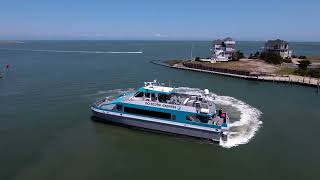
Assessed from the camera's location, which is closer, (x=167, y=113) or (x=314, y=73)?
(x=167, y=113)

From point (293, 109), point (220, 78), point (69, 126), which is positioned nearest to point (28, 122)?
point (69, 126)

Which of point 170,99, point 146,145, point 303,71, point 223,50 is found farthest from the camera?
point 223,50

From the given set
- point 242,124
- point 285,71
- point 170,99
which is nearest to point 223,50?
point 285,71

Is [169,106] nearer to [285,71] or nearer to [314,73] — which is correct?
[314,73]

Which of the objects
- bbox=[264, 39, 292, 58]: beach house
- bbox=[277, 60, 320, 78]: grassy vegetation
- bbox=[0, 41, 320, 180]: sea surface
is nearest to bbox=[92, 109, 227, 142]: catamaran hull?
bbox=[0, 41, 320, 180]: sea surface

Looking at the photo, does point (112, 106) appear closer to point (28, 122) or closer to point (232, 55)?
point (28, 122)

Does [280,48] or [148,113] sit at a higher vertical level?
[280,48]
